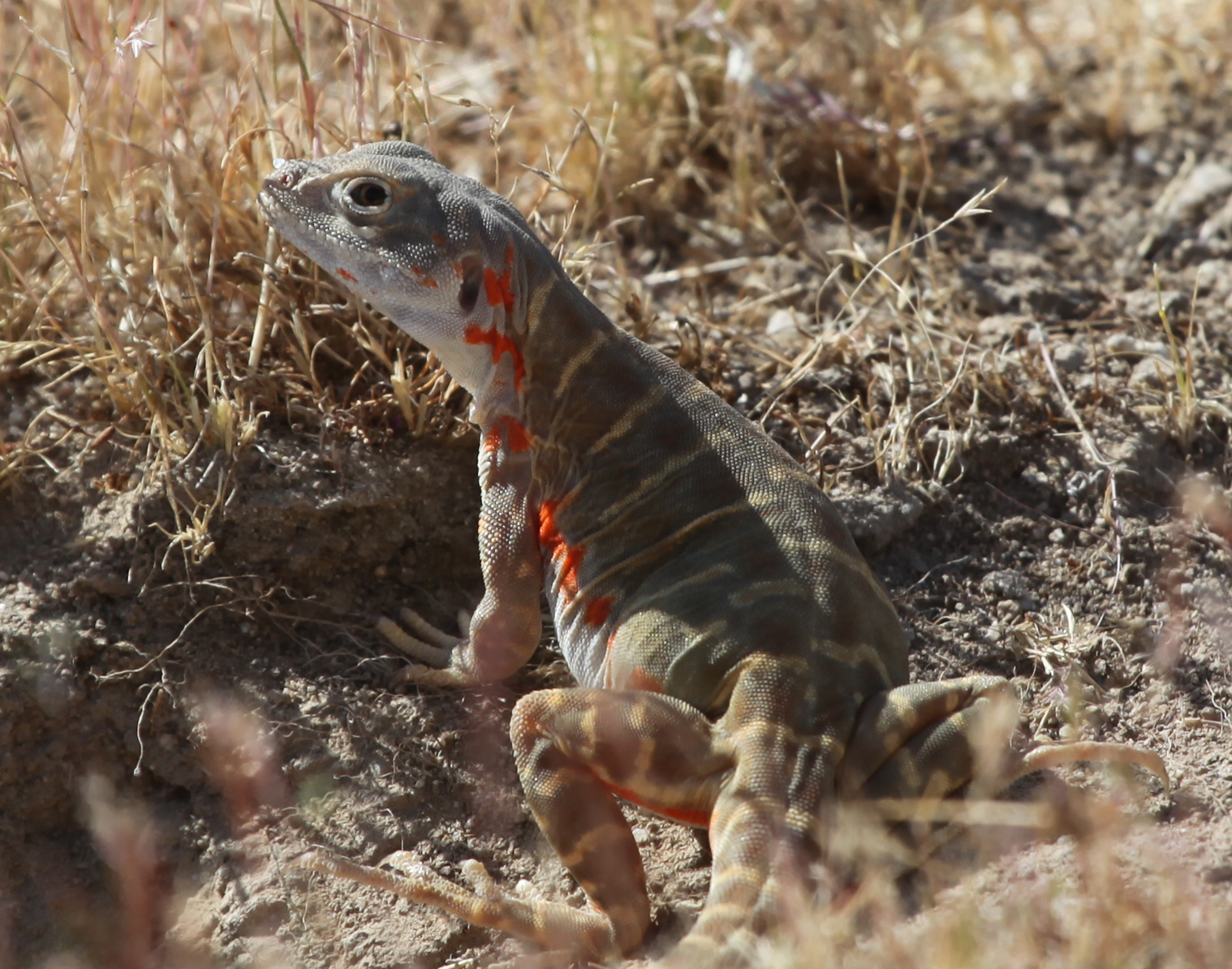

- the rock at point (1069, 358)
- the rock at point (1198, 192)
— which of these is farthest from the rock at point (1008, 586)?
the rock at point (1198, 192)

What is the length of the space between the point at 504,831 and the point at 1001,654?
162cm

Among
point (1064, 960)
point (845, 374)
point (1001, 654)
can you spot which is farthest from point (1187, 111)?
point (1064, 960)

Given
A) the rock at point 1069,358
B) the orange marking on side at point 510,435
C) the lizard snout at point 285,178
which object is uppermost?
the lizard snout at point 285,178

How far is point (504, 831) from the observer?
355 centimetres

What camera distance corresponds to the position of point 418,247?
11.3 feet

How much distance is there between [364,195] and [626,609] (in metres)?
1.38

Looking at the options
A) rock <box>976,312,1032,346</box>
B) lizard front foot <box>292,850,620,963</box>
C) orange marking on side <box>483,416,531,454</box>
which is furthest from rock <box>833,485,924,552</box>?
lizard front foot <box>292,850,620,963</box>

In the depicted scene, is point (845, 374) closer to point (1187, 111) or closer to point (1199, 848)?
point (1199, 848)

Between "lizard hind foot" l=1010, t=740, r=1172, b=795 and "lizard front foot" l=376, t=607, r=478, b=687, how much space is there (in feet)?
5.08

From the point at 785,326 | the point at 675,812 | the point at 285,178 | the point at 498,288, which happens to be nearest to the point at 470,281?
the point at 498,288

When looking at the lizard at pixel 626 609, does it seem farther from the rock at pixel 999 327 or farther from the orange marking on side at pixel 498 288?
the rock at pixel 999 327

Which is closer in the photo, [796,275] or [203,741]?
[203,741]

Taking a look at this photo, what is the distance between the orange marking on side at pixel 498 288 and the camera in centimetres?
347

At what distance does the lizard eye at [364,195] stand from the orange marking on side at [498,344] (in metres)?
0.42
